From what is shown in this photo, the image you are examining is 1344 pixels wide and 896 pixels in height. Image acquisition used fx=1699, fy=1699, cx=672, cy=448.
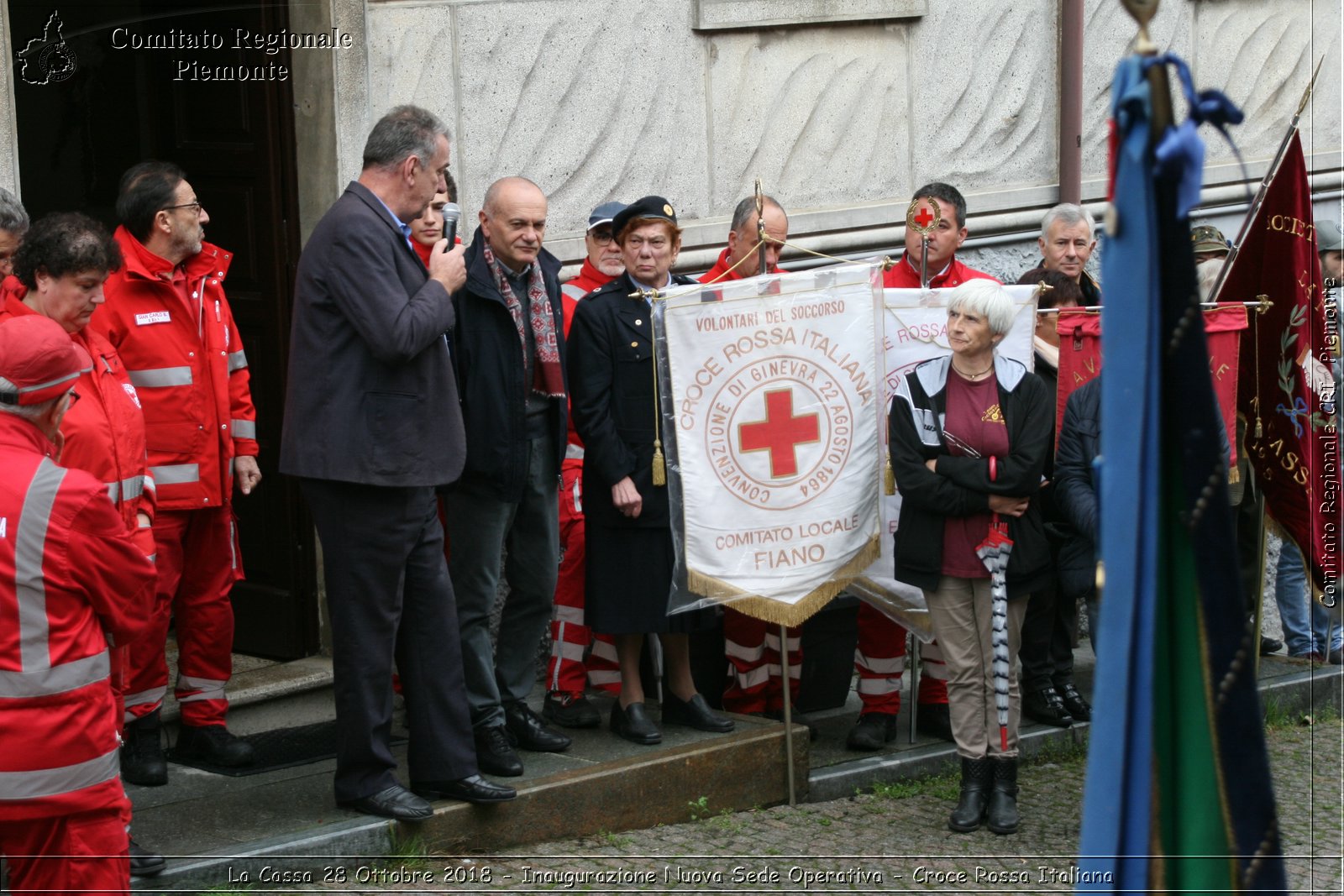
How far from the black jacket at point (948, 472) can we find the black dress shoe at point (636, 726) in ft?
3.43

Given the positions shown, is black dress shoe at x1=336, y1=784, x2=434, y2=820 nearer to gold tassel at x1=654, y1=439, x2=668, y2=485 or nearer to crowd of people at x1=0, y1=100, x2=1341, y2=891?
crowd of people at x1=0, y1=100, x2=1341, y2=891

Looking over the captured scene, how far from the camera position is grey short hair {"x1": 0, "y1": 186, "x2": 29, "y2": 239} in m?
5.35

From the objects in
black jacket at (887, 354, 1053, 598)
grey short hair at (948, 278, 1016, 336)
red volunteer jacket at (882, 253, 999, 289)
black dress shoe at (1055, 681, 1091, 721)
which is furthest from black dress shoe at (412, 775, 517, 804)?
red volunteer jacket at (882, 253, 999, 289)

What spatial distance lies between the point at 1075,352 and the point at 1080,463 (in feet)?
1.63

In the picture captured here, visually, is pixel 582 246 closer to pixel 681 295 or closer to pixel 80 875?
pixel 681 295

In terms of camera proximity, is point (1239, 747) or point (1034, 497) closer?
point (1239, 747)

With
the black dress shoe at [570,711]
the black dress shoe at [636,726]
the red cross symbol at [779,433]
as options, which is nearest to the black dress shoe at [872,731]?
the black dress shoe at [636,726]

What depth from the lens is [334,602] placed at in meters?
5.22

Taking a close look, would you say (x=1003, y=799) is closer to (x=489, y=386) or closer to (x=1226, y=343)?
(x=1226, y=343)

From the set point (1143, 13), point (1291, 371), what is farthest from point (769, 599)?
point (1143, 13)

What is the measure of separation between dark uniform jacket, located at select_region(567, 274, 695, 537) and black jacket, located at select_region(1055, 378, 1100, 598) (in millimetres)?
1574

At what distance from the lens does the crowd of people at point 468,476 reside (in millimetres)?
5082

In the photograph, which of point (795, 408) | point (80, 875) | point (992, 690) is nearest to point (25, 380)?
point (80, 875)

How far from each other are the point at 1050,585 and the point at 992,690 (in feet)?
4.41
